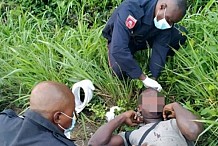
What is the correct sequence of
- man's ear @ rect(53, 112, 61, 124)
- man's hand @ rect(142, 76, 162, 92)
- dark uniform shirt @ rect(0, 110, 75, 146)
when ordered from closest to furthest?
dark uniform shirt @ rect(0, 110, 75, 146) < man's ear @ rect(53, 112, 61, 124) < man's hand @ rect(142, 76, 162, 92)

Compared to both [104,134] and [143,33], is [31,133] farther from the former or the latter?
[143,33]

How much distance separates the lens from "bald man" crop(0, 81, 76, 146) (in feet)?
10.3

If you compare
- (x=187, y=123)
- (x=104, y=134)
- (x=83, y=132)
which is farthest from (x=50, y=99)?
(x=83, y=132)

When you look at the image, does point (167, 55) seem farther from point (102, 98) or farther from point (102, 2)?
point (102, 2)

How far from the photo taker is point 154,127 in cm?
413

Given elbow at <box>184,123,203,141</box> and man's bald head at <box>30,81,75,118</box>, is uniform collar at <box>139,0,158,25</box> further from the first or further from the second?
man's bald head at <box>30,81,75,118</box>

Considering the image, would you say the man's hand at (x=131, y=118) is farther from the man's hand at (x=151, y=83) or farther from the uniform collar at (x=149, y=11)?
the uniform collar at (x=149, y=11)

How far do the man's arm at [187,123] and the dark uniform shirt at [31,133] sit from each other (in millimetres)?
1066

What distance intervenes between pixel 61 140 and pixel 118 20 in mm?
1605

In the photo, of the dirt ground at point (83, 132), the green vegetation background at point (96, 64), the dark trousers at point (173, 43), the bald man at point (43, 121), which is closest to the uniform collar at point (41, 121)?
the bald man at point (43, 121)

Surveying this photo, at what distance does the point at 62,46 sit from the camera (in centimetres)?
514

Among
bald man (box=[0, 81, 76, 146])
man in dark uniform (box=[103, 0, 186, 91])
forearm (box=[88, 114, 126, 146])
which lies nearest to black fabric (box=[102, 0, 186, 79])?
man in dark uniform (box=[103, 0, 186, 91])

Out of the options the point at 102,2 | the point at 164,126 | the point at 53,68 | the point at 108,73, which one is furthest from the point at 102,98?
the point at 102,2

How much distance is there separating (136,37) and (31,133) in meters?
1.77
